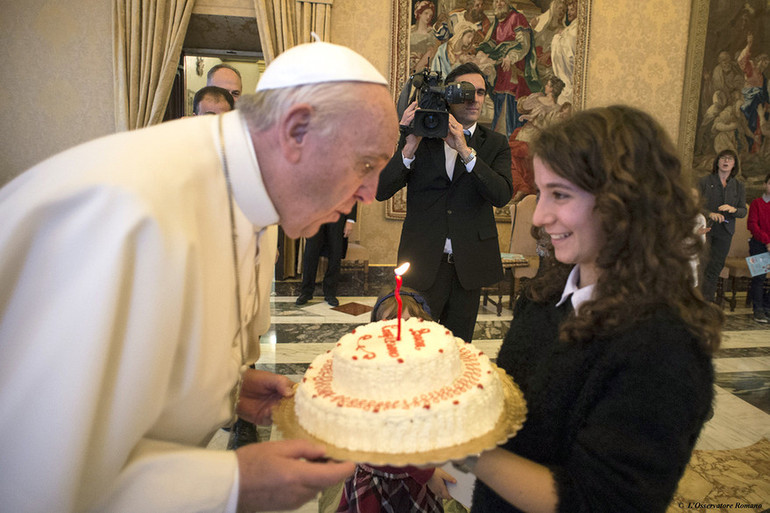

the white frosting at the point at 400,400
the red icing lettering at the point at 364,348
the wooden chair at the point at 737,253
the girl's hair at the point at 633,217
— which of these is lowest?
the wooden chair at the point at 737,253

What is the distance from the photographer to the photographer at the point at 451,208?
313cm

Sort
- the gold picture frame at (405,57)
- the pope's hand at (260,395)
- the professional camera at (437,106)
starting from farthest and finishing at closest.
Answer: the gold picture frame at (405,57) → the professional camera at (437,106) → the pope's hand at (260,395)

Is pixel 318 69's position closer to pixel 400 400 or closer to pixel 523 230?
pixel 400 400

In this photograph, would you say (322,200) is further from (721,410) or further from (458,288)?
(721,410)

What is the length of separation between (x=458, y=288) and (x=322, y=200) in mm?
2054

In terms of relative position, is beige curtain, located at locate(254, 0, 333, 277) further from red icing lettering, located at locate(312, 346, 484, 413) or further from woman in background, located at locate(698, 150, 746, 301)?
red icing lettering, located at locate(312, 346, 484, 413)

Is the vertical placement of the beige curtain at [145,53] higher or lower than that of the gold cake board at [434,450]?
higher

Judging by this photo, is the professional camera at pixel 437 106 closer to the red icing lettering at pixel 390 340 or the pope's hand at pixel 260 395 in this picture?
the red icing lettering at pixel 390 340

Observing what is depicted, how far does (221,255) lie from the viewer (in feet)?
4.33

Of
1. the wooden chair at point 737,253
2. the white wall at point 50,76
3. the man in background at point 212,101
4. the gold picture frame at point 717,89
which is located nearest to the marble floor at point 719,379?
the wooden chair at point 737,253

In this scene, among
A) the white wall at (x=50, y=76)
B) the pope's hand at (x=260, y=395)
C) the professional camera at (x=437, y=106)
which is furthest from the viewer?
the white wall at (x=50, y=76)

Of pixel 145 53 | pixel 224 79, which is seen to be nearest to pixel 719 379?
pixel 224 79

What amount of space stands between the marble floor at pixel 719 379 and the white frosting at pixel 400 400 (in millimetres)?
1531

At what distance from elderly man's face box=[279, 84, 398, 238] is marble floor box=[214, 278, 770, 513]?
1820 mm
